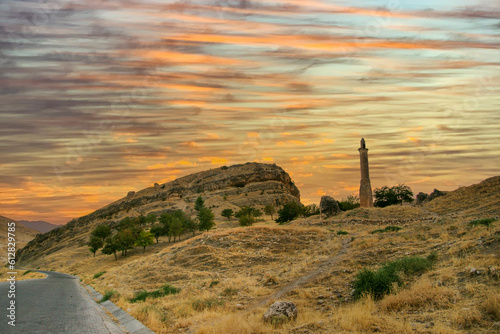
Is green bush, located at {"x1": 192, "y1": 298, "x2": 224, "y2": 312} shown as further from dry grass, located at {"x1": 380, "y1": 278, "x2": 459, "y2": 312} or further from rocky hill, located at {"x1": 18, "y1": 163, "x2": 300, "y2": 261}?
rocky hill, located at {"x1": 18, "y1": 163, "x2": 300, "y2": 261}

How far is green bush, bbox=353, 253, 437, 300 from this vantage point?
34.6 ft

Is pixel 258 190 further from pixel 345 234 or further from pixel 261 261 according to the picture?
pixel 261 261

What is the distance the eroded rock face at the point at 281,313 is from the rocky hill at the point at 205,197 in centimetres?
8861

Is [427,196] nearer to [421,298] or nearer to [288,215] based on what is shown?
[288,215]

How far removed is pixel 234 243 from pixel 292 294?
1486 centimetres

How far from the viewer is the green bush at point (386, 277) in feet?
34.6

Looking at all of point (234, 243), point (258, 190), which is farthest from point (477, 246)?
point (258, 190)

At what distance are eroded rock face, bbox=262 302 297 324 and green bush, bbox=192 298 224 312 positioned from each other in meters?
3.62

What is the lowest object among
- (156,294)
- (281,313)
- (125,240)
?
(125,240)

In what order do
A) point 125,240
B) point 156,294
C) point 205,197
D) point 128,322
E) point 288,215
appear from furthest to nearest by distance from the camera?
1. point 205,197
2. point 288,215
3. point 125,240
4. point 156,294
5. point 128,322

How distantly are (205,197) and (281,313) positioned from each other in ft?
366

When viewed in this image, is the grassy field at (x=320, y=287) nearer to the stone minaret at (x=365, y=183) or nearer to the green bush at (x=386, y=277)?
the green bush at (x=386, y=277)

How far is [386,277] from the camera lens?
35.6 feet

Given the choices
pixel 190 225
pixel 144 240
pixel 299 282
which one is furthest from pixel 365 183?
pixel 299 282
